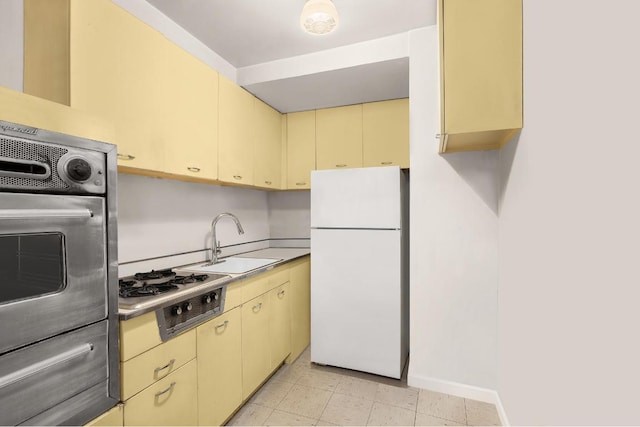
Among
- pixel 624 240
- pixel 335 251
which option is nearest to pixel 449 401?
pixel 335 251

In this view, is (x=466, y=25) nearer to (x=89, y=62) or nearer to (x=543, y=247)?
(x=543, y=247)

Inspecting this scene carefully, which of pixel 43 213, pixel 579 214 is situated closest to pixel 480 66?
pixel 579 214

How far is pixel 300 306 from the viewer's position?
8.65 feet

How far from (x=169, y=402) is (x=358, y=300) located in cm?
139

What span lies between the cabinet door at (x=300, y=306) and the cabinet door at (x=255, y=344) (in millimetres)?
412

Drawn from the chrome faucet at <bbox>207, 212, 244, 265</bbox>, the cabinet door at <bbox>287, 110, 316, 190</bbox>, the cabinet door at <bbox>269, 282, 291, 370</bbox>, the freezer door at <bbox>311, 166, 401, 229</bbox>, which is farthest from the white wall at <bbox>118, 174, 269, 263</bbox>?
the freezer door at <bbox>311, 166, 401, 229</bbox>

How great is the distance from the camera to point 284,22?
206cm

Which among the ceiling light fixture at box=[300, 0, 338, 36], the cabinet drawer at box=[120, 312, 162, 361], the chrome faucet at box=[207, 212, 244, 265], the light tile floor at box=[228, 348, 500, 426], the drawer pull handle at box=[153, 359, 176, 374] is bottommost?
the light tile floor at box=[228, 348, 500, 426]

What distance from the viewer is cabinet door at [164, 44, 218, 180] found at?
68.8 inches

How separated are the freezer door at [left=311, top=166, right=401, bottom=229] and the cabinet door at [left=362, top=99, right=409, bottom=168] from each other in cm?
60

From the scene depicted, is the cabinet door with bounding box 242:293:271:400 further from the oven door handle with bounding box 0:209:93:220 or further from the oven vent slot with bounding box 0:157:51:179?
the oven vent slot with bounding box 0:157:51:179

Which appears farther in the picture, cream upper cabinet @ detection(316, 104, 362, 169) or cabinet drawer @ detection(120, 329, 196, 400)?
cream upper cabinet @ detection(316, 104, 362, 169)

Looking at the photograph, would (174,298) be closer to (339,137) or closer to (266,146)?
(266,146)

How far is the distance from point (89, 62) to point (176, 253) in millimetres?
1308
